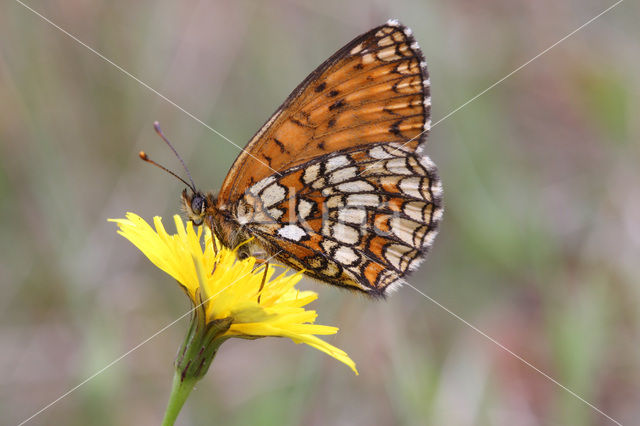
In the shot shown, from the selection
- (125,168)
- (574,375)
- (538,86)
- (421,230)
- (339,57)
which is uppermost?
(538,86)

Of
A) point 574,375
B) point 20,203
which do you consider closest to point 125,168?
point 20,203

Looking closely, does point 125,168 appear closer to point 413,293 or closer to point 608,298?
point 413,293

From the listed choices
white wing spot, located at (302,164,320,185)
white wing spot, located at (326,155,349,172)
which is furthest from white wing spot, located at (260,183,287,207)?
white wing spot, located at (326,155,349,172)

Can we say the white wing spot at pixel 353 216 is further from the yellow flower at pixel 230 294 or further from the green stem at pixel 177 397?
the green stem at pixel 177 397

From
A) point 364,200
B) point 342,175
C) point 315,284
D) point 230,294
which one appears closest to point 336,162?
point 342,175

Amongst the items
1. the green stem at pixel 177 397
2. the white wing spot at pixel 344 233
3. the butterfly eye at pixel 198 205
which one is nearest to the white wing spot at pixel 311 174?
the white wing spot at pixel 344 233

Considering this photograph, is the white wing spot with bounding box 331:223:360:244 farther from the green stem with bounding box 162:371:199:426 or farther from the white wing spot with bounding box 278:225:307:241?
the green stem with bounding box 162:371:199:426

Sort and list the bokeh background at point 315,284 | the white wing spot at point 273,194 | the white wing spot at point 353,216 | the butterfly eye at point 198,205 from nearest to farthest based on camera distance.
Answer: the butterfly eye at point 198,205 < the white wing spot at point 273,194 < the white wing spot at point 353,216 < the bokeh background at point 315,284
